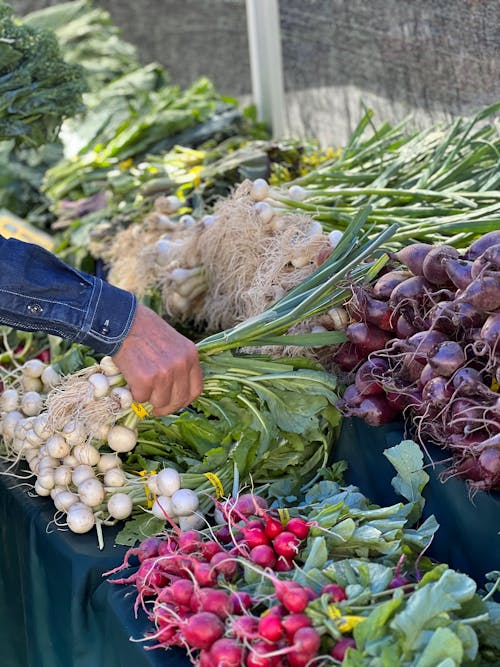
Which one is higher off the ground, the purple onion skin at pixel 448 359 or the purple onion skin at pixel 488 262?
the purple onion skin at pixel 488 262

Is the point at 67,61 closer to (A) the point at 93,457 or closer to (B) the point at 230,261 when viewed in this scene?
(B) the point at 230,261

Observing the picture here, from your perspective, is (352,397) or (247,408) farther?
(247,408)

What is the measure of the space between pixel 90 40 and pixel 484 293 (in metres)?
4.65

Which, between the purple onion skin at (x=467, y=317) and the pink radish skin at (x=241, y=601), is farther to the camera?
the purple onion skin at (x=467, y=317)

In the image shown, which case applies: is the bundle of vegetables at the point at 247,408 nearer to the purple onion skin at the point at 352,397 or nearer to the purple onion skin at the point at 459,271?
the purple onion skin at the point at 352,397

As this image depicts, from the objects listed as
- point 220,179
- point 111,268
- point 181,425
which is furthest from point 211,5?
point 181,425

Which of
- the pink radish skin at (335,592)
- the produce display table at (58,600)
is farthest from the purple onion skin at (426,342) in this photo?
the produce display table at (58,600)

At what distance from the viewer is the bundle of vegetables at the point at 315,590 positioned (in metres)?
1.16

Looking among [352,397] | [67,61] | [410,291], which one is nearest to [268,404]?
[352,397]

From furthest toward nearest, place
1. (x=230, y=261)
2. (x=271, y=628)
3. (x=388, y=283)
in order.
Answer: (x=230, y=261) → (x=388, y=283) → (x=271, y=628)

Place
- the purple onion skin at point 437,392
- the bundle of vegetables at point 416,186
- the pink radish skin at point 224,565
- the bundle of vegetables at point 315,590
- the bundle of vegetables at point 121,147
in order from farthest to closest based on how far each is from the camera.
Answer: the bundle of vegetables at point 121,147 < the bundle of vegetables at point 416,186 < the purple onion skin at point 437,392 < the pink radish skin at point 224,565 < the bundle of vegetables at point 315,590

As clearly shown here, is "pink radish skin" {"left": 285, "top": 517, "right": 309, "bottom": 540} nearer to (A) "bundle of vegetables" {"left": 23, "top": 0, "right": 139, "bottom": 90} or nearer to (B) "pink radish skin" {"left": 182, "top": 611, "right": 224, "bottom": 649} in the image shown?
(B) "pink radish skin" {"left": 182, "top": 611, "right": 224, "bottom": 649}

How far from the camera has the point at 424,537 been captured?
1.46 metres

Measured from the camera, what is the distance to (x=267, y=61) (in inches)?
161
